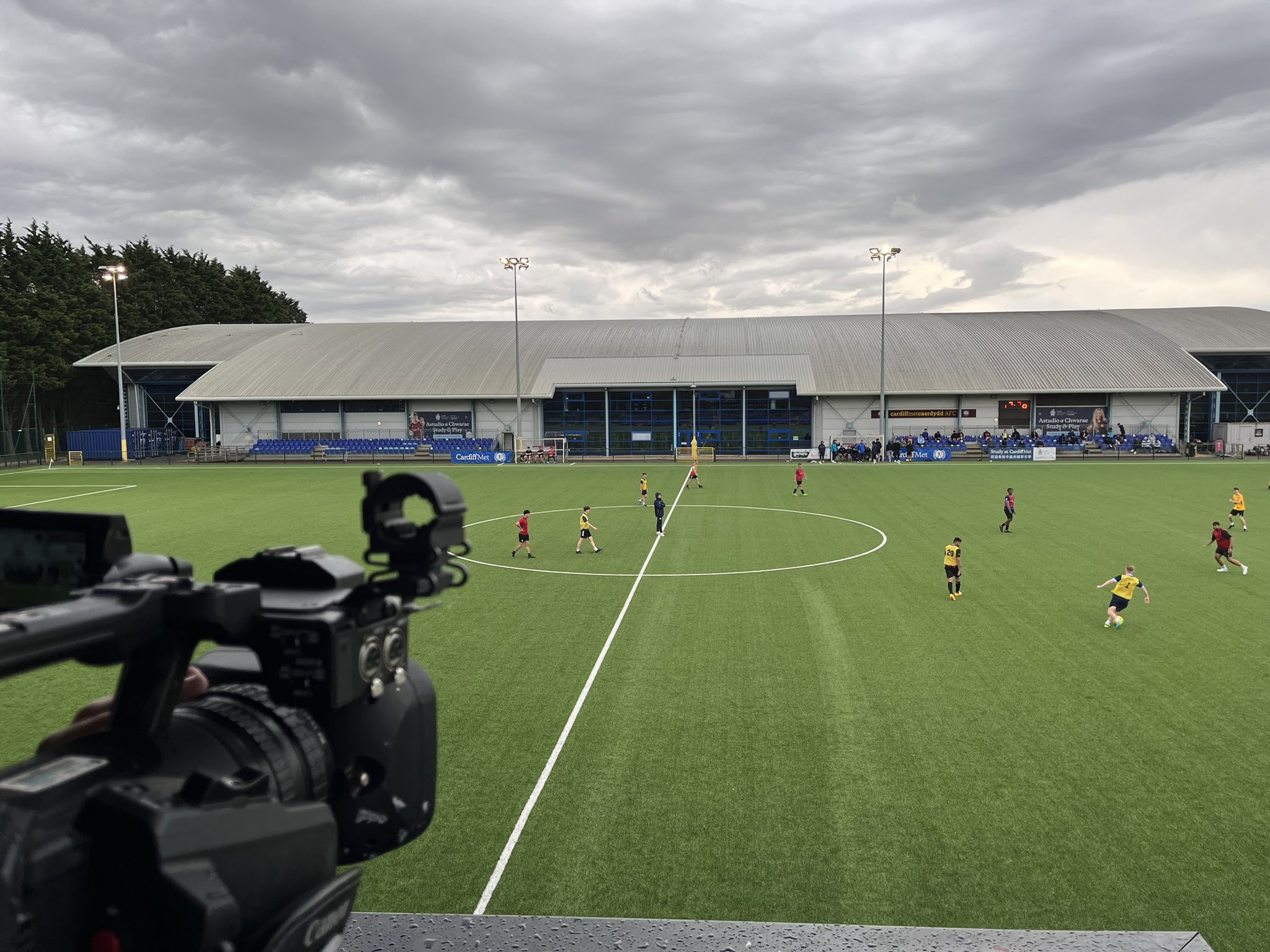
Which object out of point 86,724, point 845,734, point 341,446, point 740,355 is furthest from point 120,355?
point 86,724

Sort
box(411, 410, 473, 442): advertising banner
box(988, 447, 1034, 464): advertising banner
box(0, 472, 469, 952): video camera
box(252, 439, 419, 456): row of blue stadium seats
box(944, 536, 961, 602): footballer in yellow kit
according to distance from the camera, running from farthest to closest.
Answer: box(411, 410, 473, 442): advertising banner, box(252, 439, 419, 456): row of blue stadium seats, box(988, 447, 1034, 464): advertising banner, box(944, 536, 961, 602): footballer in yellow kit, box(0, 472, 469, 952): video camera

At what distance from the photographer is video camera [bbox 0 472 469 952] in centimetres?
192

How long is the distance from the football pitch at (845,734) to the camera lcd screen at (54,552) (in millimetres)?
6104

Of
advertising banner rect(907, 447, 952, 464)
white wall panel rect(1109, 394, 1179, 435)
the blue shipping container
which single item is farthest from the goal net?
the blue shipping container

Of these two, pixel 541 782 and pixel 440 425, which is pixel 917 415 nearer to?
pixel 440 425

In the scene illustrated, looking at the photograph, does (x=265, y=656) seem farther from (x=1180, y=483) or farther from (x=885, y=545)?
(x=1180, y=483)

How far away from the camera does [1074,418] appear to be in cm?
6438

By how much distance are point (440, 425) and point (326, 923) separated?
6741 cm

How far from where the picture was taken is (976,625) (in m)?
17.0

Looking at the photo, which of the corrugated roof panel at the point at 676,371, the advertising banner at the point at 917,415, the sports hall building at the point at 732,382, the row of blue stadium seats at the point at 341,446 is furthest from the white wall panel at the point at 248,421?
the advertising banner at the point at 917,415

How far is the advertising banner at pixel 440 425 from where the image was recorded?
2665 inches

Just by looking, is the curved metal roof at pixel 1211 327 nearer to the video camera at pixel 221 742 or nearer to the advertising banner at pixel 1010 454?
the advertising banner at pixel 1010 454

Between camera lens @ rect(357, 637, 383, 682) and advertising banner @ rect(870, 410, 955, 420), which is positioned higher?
advertising banner @ rect(870, 410, 955, 420)

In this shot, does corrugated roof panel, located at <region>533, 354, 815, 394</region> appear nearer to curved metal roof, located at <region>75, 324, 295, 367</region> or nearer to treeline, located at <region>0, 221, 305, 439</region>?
curved metal roof, located at <region>75, 324, 295, 367</region>
